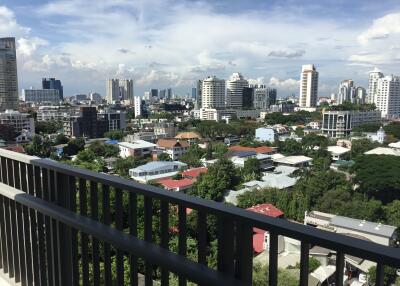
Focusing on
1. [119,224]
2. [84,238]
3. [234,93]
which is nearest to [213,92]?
[234,93]

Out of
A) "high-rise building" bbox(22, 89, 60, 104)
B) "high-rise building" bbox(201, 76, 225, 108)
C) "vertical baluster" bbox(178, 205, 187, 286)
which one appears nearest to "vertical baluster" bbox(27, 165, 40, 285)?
"vertical baluster" bbox(178, 205, 187, 286)

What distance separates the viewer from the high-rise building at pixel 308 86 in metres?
54.8

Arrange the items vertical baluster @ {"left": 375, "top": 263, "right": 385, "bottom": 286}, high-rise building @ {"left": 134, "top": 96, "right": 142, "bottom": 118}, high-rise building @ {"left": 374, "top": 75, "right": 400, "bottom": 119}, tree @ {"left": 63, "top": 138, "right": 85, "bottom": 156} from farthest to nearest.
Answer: high-rise building @ {"left": 134, "top": 96, "right": 142, "bottom": 118}, high-rise building @ {"left": 374, "top": 75, "right": 400, "bottom": 119}, tree @ {"left": 63, "top": 138, "right": 85, "bottom": 156}, vertical baluster @ {"left": 375, "top": 263, "right": 385, "bottom": 286}

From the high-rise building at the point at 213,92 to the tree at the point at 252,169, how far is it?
3276 cm

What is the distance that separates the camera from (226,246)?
84 centimetres

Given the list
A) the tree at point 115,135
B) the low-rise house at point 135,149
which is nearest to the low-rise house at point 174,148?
the low-rise house at point 135,149

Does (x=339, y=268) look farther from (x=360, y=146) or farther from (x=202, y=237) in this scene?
(x=360, y=146)

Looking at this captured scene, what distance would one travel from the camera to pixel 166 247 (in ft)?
3.23

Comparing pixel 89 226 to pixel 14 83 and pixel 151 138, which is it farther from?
pixel 14 83

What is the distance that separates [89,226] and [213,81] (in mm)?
49873

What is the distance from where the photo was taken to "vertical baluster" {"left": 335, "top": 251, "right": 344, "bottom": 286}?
66cm

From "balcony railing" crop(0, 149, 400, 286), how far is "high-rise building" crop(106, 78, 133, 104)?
227ft

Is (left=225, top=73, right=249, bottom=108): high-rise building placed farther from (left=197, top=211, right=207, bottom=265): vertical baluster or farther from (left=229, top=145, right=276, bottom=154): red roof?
(left=197, top=211, right=207, bottom=265): vertical baluster

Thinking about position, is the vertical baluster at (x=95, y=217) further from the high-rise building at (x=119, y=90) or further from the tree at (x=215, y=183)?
the high-rise building at (x=119, y=90)
